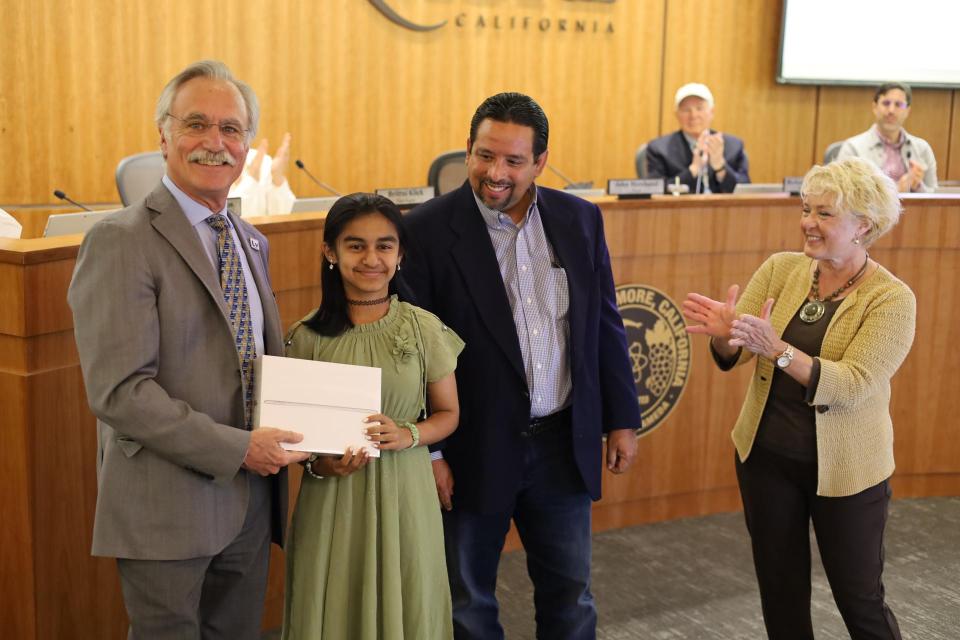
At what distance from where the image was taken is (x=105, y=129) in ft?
19.8

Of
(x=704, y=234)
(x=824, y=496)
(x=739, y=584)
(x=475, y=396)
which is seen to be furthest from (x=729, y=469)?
(x=475, y=396)

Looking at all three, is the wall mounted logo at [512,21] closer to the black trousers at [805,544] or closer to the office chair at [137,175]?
the office chair at [137,175]

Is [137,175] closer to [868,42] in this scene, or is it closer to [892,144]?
[892,144]

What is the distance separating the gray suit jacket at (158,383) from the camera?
176cm

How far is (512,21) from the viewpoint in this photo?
7238 millimetres

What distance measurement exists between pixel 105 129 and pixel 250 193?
142cm

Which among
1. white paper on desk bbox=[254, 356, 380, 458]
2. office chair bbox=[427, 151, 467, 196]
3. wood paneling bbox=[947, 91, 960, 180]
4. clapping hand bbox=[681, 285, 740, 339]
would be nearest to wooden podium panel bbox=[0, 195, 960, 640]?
white paper on desk bbox=[254, 356, 380, 458]

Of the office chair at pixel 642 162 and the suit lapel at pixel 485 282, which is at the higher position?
the office chair at pixel 642 162

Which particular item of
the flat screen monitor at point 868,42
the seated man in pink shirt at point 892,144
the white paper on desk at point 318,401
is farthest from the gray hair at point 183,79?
the flat screen monitor at point 868,42

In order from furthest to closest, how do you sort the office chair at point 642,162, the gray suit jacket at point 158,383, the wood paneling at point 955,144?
the wood paneling at point 955,144
the office chair at point 642,162
the gray suit jacket at point 158,383

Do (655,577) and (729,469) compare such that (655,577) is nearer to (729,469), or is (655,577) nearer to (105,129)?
(729,469)

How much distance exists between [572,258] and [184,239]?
954 mm

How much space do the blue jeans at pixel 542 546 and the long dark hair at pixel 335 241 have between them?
0.52 meters

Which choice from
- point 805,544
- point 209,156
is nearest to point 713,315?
point 805,544
